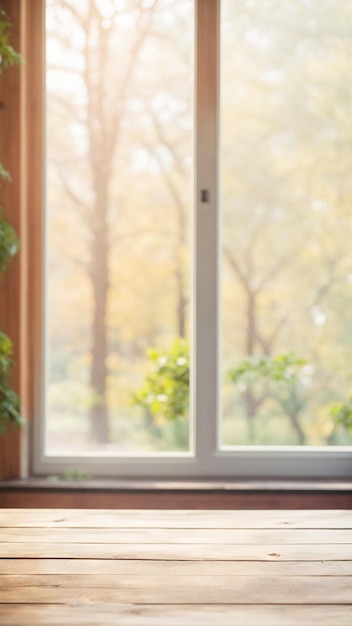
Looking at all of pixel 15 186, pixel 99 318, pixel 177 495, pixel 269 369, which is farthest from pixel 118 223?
pixel 177 495

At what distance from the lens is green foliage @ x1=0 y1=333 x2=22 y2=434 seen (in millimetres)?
2748

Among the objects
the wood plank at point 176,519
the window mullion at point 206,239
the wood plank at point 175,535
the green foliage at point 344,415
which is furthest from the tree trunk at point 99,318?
the wood plank at point 175,535

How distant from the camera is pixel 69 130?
325 centimetres

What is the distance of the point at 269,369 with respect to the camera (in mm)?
3232

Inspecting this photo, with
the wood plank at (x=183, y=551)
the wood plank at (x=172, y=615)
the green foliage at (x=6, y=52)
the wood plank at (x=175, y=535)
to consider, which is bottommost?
the wood plank at (x=172, y=615)

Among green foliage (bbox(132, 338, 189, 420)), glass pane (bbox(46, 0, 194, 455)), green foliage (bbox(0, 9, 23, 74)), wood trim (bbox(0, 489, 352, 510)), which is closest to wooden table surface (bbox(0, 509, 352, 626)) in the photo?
wood trim (bbox(0, 489, 352, 510))

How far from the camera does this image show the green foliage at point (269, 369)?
10.5 ft

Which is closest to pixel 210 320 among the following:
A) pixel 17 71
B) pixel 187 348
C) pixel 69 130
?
pixel 187 348

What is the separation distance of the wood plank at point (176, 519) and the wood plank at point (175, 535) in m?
0.04

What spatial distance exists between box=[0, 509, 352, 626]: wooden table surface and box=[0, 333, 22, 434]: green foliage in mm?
826

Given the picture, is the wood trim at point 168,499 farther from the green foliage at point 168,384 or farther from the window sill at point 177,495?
the green foliage at point 168,384

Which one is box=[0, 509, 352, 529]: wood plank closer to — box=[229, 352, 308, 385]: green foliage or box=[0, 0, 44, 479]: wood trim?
box=[0, 0, 44, 479]: wood trim

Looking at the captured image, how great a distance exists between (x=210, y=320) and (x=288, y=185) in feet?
2.17

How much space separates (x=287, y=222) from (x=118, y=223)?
2.35 ft
